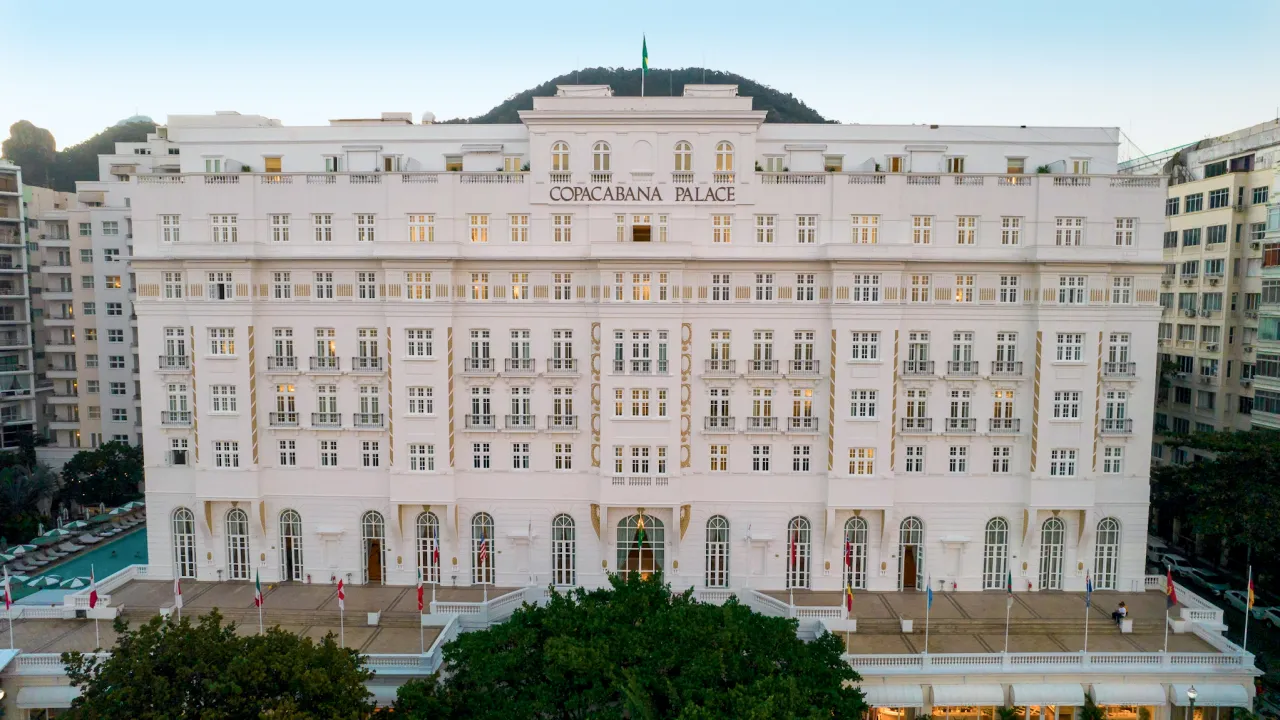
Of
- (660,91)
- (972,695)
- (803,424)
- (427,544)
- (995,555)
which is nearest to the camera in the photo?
(972,695)

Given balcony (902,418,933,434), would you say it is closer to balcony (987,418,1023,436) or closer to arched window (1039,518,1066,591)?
balcony (987,418,1023,436)

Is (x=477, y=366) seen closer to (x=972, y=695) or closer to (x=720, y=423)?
(x=720, y=423)

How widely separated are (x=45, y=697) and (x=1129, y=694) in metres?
43.0

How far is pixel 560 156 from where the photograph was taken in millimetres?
39094

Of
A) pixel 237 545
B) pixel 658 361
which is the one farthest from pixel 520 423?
pixel 237 545

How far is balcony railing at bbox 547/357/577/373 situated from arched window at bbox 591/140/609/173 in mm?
9459

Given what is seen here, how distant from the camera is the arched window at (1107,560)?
1580 inches

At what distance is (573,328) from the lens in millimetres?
39531

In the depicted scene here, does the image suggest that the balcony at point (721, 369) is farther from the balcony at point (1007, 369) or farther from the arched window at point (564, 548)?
the balcony at point (1007, 369)

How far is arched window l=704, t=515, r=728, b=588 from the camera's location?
1582 inches

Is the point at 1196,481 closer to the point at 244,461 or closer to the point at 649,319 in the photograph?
the point at 649,319

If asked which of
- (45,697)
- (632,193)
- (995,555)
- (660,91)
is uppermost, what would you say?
(660,91)

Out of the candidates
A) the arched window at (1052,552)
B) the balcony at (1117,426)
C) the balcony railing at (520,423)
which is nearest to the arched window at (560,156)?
the balcony railing at (520,423)

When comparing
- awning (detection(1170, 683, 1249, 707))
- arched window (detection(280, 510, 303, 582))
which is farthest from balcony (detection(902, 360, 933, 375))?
arched window (detection(280, 510, 303, 582))
